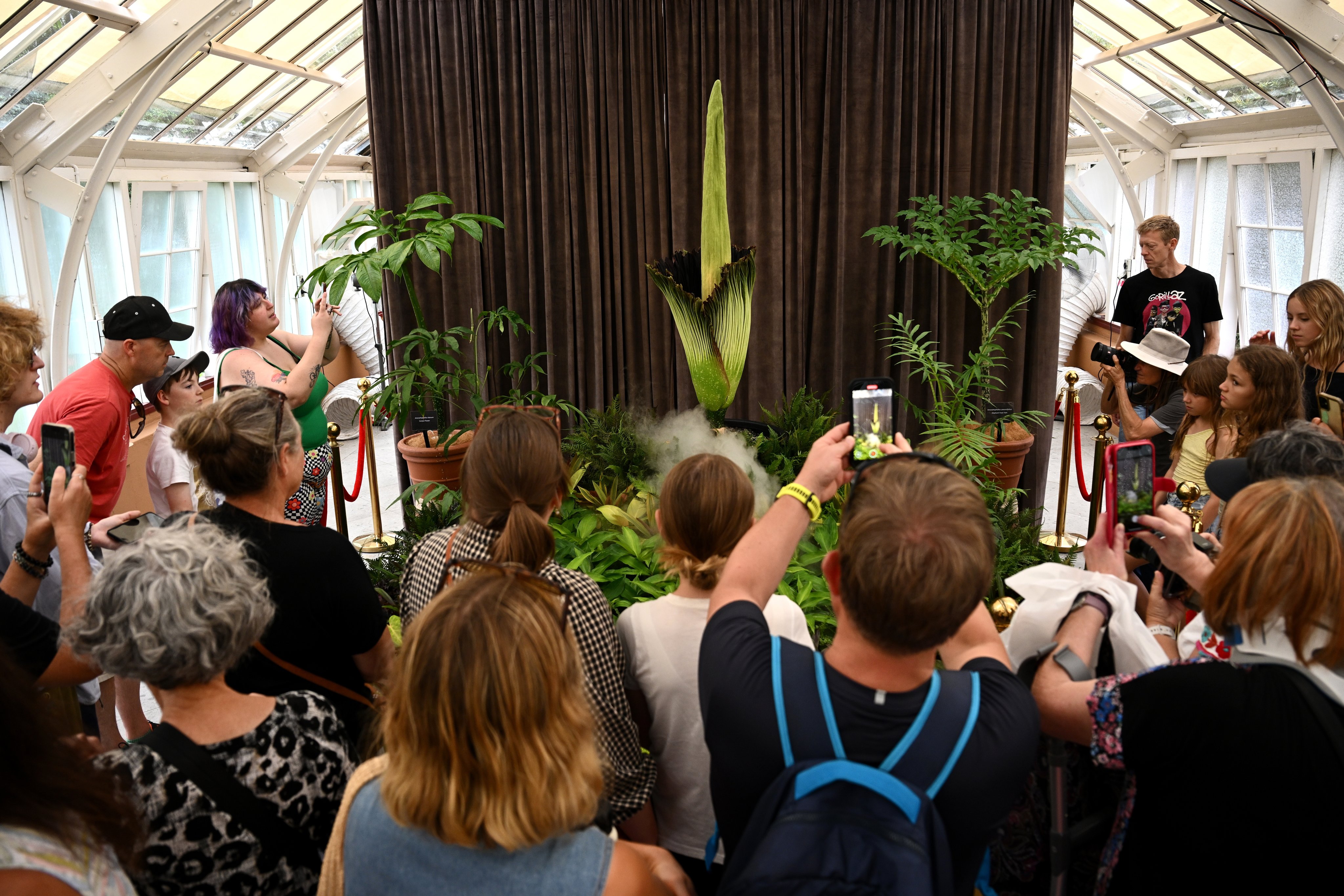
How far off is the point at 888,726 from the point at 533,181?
11.3 feet

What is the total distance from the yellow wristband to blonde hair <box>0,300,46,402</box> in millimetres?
1664

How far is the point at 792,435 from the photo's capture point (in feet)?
11.3

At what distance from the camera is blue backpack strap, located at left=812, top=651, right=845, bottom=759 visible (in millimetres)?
947

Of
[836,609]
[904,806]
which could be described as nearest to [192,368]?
[836,609]

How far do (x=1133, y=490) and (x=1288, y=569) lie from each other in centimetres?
35

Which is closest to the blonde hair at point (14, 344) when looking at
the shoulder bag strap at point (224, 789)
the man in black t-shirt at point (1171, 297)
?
the shoulder bag strap at point (224, 789)

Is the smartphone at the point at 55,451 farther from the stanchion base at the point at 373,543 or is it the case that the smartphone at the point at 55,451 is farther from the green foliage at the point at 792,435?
the stanchion base at the point at 373,543

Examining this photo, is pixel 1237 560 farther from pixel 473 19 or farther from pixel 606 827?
pixel 473 19

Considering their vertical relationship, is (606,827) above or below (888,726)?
below

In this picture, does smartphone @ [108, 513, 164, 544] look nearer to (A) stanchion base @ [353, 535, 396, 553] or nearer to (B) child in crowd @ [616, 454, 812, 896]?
(B) child in crowd @ [616, 454, 812, 896]

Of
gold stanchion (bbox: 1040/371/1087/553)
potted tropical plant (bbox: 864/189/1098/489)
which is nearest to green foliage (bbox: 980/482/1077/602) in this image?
potted tropical plant (bbox: 864/189/1098/489)

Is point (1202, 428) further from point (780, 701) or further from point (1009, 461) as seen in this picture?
point (780, 701)

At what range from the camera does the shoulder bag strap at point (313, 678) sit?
1.47 meters

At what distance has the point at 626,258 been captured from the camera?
4047 millimetres
